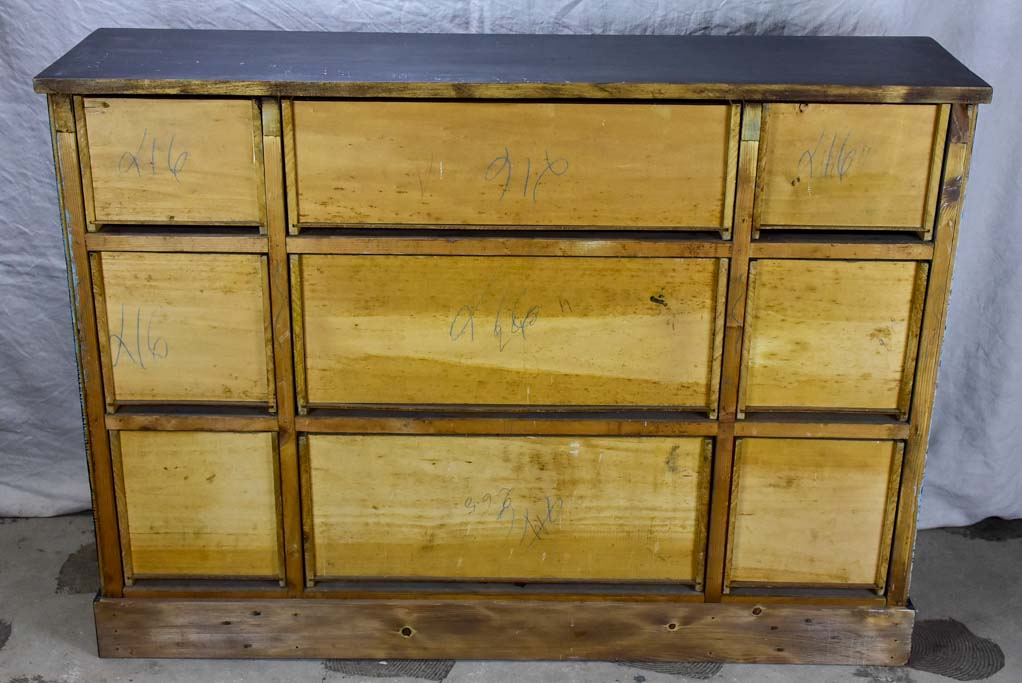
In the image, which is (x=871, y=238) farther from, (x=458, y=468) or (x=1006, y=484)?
(x=1006, y=484)

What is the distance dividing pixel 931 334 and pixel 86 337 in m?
1.79

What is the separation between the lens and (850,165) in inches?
82.5

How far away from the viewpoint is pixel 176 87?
202 centimetres

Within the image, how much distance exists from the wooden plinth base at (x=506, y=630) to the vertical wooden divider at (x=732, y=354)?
0.13 metres

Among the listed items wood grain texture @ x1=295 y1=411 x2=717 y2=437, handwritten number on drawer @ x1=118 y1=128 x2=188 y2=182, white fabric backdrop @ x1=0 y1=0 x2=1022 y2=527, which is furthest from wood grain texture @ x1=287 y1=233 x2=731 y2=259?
white fabric backdrop @ x1=0 y1=0 x2=1022 y2=527

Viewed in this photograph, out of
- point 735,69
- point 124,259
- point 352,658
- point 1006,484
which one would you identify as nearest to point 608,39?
point 735,69

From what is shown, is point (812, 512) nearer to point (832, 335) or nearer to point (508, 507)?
point (832, 335)

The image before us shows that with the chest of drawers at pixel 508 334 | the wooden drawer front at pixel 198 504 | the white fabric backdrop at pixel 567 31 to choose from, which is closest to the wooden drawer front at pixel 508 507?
the chest of drawers at pixel 508 334

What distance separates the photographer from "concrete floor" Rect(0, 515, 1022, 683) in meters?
2.41

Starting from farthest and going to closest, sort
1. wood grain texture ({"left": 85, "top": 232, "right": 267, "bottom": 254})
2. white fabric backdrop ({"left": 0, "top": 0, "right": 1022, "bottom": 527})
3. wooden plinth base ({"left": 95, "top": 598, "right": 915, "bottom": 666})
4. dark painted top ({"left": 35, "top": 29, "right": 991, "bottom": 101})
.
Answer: white fabric backdrop ({"left": 0, "top": 0, "right": 1022, "bottom": 527}), wooden plinth base ({"left": 95, "top": 598, "right": 915, "bottom": 666}), wood grain texture ({"left": 85, "top": 232, "right": 267, "bottom": 254}), dark painted top ({"left": 35, "top": 29, "right": 991, "bottom": 101})

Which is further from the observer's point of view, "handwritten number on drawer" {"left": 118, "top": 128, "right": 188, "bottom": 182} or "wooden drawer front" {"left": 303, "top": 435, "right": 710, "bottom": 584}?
"wooden drawer front" {"left": 303, "top": 435, "right": 710, "bottom": 584}

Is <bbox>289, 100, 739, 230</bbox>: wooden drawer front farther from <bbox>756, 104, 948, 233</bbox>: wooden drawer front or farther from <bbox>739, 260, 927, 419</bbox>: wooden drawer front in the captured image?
<bbox>739, 260, 927, 419</bbox>: wooden drawer front

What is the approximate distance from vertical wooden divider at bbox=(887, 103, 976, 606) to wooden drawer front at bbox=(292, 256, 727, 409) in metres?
0.44

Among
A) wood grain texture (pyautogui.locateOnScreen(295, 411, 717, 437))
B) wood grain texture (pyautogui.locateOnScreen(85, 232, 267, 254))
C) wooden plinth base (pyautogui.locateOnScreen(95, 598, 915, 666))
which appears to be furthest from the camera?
wooden plinth base (pyautogui.locateOnScreen(95, 598, 915, 666))
